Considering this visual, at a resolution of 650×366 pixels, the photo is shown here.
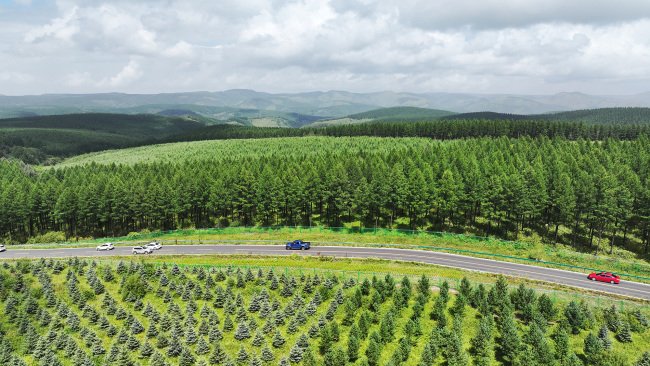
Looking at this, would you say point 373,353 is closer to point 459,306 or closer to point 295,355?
point 295,355

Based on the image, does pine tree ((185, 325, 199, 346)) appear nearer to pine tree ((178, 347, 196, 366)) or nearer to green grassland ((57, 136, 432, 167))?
pine tree ((178, 347, 196, 366))

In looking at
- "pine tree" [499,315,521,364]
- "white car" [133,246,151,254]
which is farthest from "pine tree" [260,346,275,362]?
"white car" [133,246,151,254]

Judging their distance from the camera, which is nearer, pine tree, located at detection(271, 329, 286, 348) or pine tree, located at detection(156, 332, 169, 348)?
pine tree, located at detection(271, 329, 286, 348)

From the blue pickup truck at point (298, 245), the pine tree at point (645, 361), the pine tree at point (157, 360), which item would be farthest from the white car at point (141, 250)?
the pine tree at point (645, 361)

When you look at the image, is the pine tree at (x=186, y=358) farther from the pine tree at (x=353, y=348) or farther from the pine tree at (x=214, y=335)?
the pine tree at (x=353, y=348)

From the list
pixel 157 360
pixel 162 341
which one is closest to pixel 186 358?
pixel 157 360

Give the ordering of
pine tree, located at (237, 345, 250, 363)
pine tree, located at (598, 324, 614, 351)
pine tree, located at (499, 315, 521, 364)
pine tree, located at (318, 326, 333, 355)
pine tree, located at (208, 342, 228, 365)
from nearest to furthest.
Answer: pine tree, located at (499, 315, 521, 364) < pine tree, located at (598, 324, 614, 351) < pine tree, located at (208, 342, 228, 365) < pine tree, located at (237, 345, 250, 363) < pine tree, located at (318, 326, 333, 355)
